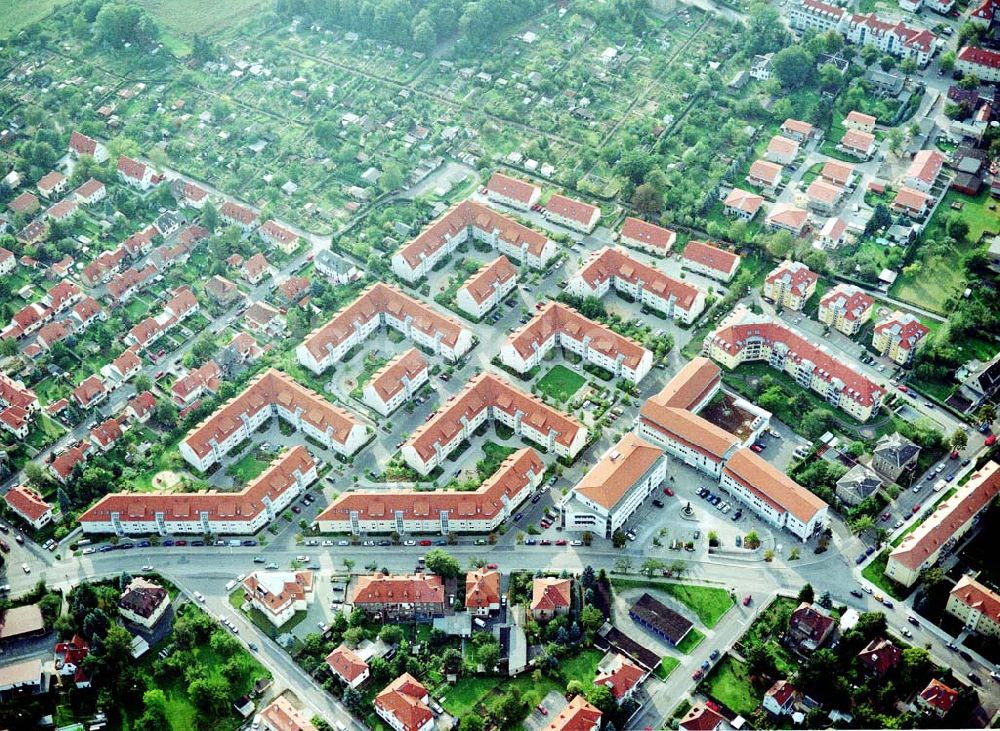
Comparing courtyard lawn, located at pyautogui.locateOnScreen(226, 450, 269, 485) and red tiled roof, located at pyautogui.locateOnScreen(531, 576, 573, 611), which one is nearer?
red tiled roof, located at pyautogui.locateOnScreen(531, 576, 573, 611)

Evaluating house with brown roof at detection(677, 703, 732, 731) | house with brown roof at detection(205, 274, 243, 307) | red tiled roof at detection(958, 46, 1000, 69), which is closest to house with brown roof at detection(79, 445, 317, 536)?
house with brown roof at detection(205, 274, 243, 307)

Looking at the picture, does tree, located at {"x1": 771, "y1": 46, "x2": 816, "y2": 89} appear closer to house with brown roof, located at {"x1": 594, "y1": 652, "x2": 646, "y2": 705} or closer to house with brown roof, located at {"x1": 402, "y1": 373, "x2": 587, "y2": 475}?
house with brown roof, located at {"x1": 402, "y1": 373, "x2": 587, "y2": 475}

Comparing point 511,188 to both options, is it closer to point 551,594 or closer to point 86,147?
point 86,147

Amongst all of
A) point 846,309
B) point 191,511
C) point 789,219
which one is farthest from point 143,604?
point 789,219

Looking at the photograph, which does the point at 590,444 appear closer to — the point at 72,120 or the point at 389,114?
the point at 389,114

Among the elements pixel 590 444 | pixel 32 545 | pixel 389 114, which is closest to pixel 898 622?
pixel 590 444

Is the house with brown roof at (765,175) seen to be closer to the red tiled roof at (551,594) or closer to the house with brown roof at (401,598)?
the red tiled roof at (551,594)
